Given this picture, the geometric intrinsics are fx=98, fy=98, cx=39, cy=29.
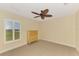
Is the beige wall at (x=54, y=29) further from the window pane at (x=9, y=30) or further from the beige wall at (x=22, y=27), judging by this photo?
the window pane at (x=9, y=30)

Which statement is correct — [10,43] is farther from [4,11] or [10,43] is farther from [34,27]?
[34,27]

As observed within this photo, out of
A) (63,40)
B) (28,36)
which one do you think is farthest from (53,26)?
(28,36)

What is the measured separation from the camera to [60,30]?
7.35 metres

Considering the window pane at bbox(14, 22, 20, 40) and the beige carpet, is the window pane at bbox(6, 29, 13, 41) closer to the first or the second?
the window pane at bbox(14, 22, 20, 40)

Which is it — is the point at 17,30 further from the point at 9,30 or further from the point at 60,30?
the point at 60,30

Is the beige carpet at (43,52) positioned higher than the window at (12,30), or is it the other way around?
the window at (12,30)

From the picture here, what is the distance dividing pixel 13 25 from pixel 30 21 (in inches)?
89.5

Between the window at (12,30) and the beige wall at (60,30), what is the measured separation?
121 inches

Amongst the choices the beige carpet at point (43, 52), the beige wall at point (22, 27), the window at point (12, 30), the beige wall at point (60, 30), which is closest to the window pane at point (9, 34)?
the window at point (12, 30)

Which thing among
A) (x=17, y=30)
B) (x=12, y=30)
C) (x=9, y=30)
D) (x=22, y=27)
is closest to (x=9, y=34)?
(x=9, y=30)

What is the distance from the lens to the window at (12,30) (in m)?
5.32

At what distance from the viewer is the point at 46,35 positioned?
29.8 ft

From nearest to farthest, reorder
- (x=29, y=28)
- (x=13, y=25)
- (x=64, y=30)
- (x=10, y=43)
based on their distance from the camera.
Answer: (x=10, y=43)
(x=13, y=25)
(x=64, y=30)
(x=29, y=28)

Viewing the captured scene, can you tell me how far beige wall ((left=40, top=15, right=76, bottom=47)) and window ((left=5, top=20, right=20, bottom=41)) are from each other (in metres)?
3.07
